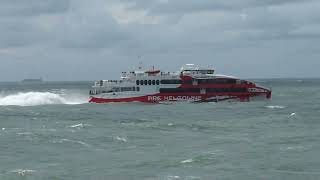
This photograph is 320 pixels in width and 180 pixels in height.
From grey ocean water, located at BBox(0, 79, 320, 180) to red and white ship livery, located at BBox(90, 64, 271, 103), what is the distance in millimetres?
18410

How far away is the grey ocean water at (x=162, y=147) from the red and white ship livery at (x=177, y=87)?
725 inches

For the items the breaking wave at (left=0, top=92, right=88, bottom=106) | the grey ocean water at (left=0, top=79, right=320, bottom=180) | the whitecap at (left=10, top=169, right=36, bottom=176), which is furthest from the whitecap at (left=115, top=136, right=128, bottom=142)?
the breaking wave at (left=0, top=92, right=88, bottom=106)

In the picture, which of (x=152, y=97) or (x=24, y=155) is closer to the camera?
(x=24, y=155)

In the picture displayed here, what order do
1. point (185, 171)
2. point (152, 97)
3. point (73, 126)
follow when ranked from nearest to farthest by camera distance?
point (185, 171) < point (73, 126) < point (152, 97)

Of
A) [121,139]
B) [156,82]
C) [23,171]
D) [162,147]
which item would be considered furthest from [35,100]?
[23,171]

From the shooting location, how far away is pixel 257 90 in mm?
100500

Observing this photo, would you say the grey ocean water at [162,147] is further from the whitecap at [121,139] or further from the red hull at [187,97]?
the red hull at [187,97]

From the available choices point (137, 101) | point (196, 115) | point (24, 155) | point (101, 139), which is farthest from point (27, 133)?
point (137, 101)

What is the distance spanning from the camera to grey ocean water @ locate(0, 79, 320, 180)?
35.1 metres

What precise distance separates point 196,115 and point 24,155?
38525mm

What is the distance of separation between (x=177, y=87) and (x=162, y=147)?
51.0 m

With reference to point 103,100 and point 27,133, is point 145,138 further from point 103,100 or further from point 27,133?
point 103,100

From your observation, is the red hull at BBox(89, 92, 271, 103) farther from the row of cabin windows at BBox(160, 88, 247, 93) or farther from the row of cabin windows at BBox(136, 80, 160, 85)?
the row of cabin windows at BBox(136, 80, 160, 85)

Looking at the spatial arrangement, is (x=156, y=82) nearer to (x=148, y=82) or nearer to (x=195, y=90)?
(x=148, y=82)
